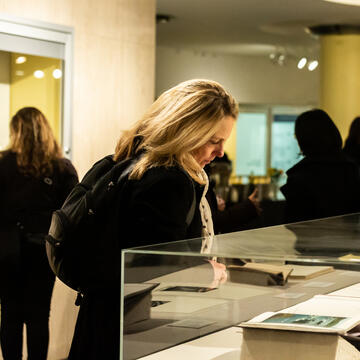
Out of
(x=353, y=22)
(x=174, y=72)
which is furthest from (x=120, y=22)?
(x=174, y=72)

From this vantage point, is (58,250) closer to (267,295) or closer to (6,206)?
(267,295)

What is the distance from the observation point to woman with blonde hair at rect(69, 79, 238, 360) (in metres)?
1.75

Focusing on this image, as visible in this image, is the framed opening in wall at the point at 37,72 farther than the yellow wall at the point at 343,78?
No

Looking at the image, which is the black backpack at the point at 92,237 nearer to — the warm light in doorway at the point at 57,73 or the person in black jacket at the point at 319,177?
the person in black jacket at the point at 319,177

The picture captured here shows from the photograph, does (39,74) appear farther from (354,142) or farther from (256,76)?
(256,76)

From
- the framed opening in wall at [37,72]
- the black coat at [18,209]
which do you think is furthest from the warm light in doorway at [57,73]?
the black coat at [18,209]

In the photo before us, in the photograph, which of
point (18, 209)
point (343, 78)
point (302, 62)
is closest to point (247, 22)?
point (343, 78)

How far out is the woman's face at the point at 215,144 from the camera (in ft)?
6.16

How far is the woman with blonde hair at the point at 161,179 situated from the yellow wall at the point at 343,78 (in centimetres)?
840

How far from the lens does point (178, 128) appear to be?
179 centimetres

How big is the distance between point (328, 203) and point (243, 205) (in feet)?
1.68

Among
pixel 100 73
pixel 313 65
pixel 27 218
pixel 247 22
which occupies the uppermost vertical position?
pixel 247 22

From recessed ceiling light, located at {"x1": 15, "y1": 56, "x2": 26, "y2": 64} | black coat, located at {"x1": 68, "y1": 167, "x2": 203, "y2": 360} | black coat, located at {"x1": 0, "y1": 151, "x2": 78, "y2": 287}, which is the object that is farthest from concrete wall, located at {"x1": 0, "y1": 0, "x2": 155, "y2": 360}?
black coat, located at {"x1": 68, "y1": 167, "x2": 203, "y2": 360}

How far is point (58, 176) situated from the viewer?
385cm
